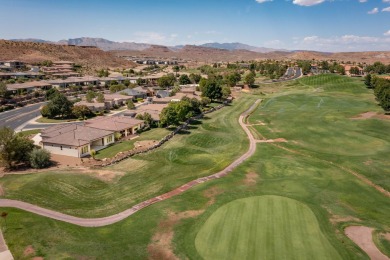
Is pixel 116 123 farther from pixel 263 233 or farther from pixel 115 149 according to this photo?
pixel 263 233

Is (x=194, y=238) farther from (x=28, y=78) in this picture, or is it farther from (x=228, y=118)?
(x=28, y=78)

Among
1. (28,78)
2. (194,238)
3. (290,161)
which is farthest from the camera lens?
(28,78)

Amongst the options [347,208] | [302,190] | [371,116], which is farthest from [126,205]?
[371,116]

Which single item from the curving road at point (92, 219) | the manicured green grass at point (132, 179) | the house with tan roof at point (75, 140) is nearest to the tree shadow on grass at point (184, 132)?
the manicured green grass at point (132, 179)

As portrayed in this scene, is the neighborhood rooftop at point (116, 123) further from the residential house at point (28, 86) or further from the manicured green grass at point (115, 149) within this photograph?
the residential house at point (28, 86)

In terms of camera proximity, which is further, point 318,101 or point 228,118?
point 318,101

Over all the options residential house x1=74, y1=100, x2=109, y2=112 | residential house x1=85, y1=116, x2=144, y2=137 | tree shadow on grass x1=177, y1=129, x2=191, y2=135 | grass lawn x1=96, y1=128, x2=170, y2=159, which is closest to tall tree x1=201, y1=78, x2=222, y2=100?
residential house x1=74, y1=100, x2=109, y2=112
